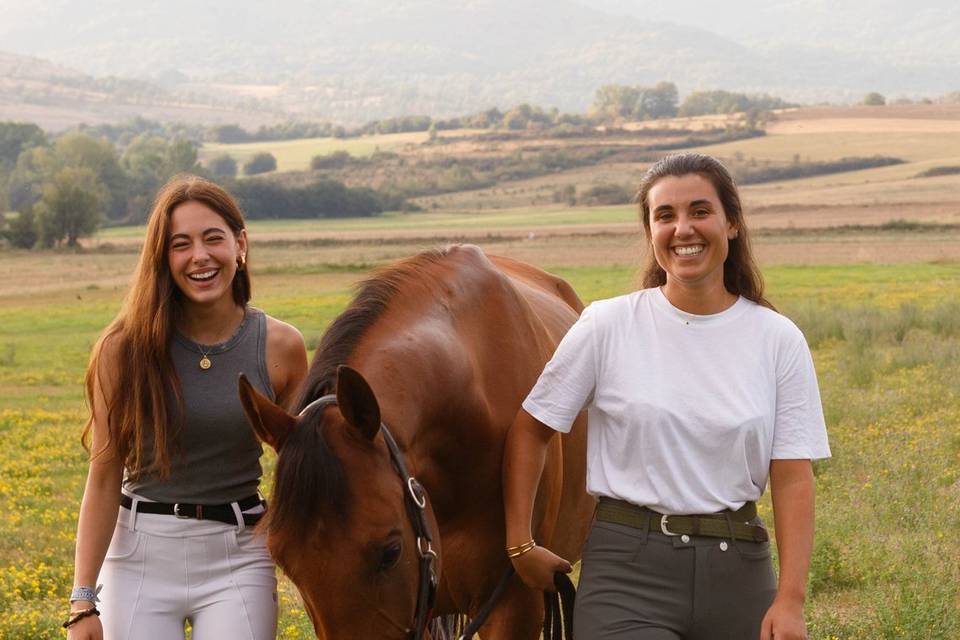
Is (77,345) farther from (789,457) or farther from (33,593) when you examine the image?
(789,457)

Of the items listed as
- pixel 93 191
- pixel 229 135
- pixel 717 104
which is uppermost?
pixel 717 104

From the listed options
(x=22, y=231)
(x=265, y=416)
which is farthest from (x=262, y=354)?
(x=22, y=231)

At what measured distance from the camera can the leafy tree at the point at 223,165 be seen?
4739 inches

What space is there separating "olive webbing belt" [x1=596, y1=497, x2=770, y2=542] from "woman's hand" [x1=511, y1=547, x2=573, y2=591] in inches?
13.9

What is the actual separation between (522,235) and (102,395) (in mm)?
48186

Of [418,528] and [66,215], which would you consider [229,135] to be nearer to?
[66,215]

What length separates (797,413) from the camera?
3.08 meters

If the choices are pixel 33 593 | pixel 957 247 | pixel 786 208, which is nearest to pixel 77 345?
pixel 33 593

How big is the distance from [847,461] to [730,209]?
237 inches

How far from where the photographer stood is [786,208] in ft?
186

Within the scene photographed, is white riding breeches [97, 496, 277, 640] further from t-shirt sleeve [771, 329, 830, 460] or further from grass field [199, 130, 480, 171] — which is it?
grass field [199, 130, 480, 171]

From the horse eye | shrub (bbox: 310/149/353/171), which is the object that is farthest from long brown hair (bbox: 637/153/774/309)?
shrub (bbox: 310/149/353/171)

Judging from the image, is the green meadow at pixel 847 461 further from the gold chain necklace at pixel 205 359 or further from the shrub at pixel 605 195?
the shrub at pixel 605 195

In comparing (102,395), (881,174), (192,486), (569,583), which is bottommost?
(881,174)
